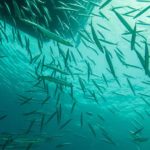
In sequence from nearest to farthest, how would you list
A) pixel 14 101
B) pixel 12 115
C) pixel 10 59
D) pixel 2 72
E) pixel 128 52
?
pixel 128 52, pixel 10 59, pixel 2 72, pixel 14 101, pixel 12 115

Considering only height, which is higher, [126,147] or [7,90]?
[7,90]

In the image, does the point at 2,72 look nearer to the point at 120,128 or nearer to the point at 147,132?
the point at 120,128

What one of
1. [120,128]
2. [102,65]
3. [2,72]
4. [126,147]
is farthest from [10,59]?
[126,147]

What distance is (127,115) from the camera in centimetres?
2864

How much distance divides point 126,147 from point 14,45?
80.2 feet

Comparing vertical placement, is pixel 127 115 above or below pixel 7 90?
below

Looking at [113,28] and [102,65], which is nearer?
[113,28]

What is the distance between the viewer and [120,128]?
108ft

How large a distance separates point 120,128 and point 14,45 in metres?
18.7

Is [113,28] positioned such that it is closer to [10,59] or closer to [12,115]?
[10,59]

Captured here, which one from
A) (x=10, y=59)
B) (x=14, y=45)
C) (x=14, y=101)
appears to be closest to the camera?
(x=14, y=45)

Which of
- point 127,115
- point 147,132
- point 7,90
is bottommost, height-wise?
point 147,132

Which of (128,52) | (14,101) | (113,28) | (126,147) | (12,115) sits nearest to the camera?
(113,28)

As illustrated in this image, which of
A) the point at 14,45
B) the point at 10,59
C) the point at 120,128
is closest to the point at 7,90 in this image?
the point at 10,59
